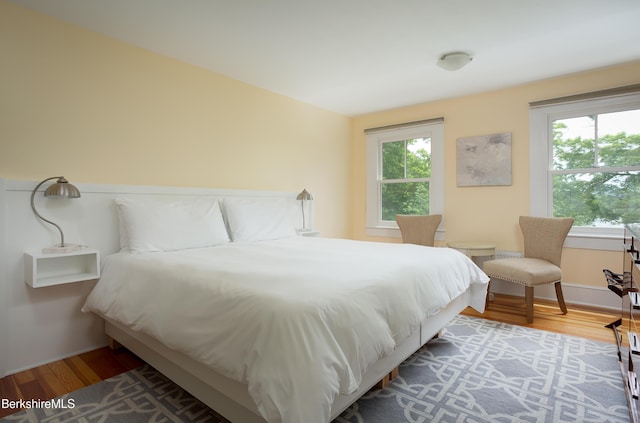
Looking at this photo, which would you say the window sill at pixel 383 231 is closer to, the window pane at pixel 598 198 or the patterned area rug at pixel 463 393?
the window pane at pixel 598 198

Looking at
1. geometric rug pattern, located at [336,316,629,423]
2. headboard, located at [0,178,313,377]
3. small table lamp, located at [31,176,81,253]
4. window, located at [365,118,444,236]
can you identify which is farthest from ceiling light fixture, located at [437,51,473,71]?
small table lamp, located at [31,176,81,253]

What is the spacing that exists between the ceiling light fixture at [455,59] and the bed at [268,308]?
1685mm

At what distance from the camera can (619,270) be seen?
3275mm

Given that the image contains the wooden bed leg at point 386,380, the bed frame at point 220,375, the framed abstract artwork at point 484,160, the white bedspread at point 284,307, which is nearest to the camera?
the white bedspread at point 284,307

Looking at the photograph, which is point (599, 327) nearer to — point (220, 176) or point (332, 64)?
point (332, 64)

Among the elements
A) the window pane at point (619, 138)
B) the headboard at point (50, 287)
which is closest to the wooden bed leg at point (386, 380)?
the headboard at point (50, 287)

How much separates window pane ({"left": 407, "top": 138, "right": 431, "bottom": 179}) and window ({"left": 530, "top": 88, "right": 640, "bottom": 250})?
47.5 inches

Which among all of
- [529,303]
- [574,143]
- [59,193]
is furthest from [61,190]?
[574,143]

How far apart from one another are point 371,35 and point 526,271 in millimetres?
2392

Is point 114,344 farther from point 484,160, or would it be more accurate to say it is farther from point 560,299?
point 484,160

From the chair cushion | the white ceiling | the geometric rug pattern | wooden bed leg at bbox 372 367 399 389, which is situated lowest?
the geometric rug pattern

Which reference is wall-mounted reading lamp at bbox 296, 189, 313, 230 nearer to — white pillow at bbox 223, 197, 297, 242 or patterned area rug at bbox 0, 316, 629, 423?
white pillow at bbox 223, 197, 297, 242

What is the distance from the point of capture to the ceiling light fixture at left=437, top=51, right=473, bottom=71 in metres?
2.94

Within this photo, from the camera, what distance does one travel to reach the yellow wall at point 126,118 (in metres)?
2.25
